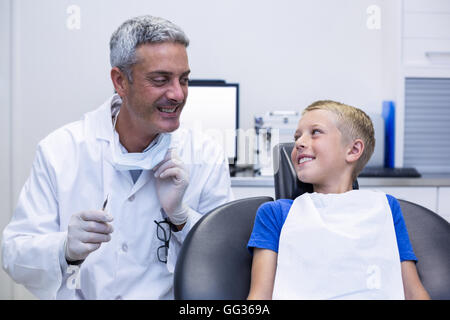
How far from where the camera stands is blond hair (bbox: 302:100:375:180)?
104cm

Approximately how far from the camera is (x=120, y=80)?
1029 millimetres

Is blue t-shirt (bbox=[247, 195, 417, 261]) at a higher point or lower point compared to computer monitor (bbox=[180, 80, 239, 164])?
lower

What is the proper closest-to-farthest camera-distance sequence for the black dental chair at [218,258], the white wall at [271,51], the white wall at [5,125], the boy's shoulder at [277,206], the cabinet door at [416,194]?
1. the black dental chair at [218,258]
2. the boy's shoulder at [277,206]
3. the white wall at [5,125]
4. the cabinet door at [416,194]
5. the white wall at [271,51]

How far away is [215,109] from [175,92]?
1025mm

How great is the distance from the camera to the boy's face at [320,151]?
39.6 inches

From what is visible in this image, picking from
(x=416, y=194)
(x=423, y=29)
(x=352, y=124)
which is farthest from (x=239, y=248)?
(x=423, y=29)

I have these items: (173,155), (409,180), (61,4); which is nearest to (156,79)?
(173,155)

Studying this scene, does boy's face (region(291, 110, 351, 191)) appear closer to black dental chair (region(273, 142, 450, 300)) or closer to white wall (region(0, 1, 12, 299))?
black dental chair (region(273, 142, 450, 300))

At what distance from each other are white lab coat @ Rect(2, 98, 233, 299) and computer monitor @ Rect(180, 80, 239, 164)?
0.88 metres

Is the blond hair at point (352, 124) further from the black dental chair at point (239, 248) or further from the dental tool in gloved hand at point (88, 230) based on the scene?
the dental tool in gloved hand at point (88, 230)

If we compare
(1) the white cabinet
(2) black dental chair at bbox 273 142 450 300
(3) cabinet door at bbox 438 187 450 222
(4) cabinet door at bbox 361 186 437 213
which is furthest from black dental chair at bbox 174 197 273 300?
(1) the white cabinet

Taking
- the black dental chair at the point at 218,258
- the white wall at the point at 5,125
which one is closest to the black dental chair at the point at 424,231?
the black dental chair at the point at 218,258

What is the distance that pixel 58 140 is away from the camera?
106 cm
